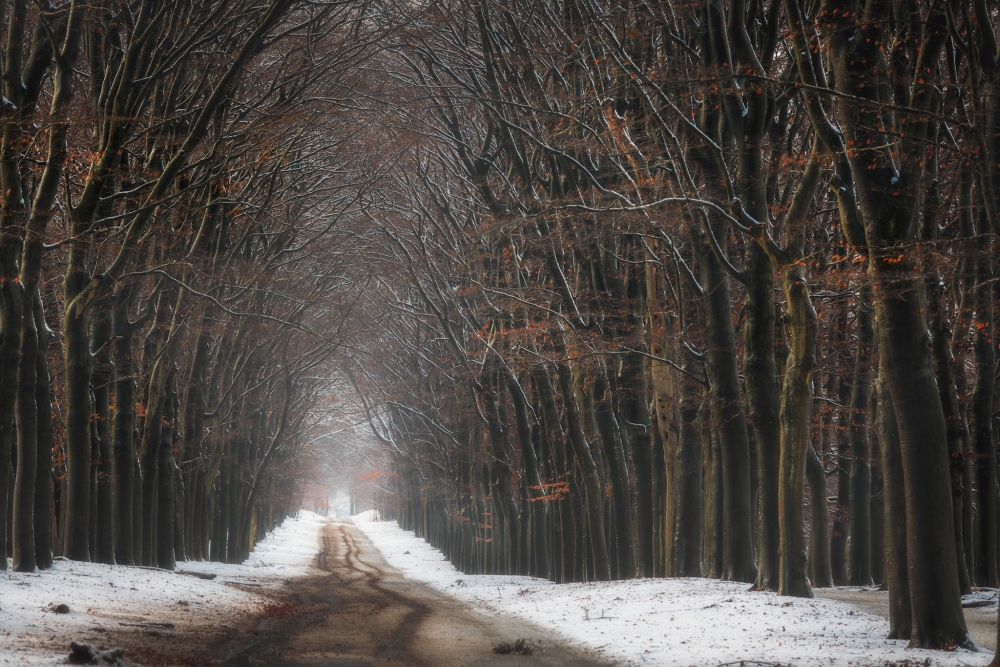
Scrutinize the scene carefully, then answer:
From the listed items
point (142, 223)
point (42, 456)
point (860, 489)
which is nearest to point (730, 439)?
point (860, 489)

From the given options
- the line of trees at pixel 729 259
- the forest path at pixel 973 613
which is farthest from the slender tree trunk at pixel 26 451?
the forest path at pixel 973 613

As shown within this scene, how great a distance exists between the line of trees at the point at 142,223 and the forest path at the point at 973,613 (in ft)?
40.8

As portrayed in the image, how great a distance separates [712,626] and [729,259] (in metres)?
10.4

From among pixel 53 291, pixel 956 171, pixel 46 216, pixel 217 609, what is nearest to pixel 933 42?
pixel 956 171

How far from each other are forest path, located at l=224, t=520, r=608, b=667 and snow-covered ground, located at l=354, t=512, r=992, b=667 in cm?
76

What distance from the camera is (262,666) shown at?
10.6m

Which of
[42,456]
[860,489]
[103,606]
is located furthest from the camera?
[860,489]

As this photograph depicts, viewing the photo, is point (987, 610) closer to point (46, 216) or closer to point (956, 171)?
point (956, 171)

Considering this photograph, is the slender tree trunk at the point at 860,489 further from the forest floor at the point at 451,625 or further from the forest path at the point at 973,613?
the forest path at the point at 973,613

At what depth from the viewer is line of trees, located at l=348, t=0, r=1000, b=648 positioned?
455 inches

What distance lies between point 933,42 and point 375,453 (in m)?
71.3

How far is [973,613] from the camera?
15.1 m

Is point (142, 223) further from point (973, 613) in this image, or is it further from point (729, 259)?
point (973, 613)

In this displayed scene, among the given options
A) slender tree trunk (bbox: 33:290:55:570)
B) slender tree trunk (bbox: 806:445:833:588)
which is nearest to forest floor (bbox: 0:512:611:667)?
slender tree trunk (bbox: 33:290:55:570)
